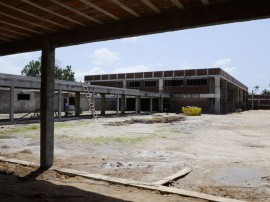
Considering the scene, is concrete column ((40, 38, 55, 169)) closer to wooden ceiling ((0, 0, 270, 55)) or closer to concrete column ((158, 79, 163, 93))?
wooden ceiling ((0, 0, 270, 55))

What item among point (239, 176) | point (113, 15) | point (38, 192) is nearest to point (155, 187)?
point (38, 192)

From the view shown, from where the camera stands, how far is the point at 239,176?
707 cm

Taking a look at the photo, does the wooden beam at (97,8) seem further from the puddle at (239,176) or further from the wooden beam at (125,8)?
the puddle at (239,176)

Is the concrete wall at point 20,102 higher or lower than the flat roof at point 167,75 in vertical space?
lower

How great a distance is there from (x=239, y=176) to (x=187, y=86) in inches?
1698

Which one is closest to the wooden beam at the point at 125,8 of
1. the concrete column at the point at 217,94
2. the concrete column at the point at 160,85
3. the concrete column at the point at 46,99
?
the concrete column at the point at 46,99

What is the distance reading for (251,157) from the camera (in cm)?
964

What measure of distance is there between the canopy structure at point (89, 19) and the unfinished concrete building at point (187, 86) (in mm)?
42449

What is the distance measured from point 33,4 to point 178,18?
243 centimetres

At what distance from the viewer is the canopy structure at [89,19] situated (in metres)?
4.54

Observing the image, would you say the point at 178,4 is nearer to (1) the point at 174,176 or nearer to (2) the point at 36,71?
(1) the point at 174,176

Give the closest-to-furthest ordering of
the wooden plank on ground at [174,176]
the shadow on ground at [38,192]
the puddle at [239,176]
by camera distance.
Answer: the shadow on ground at [38,192]
the wooden plank on ground at [174,176]
the puddle at [239,176]

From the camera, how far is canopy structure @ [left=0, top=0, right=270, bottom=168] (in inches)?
179

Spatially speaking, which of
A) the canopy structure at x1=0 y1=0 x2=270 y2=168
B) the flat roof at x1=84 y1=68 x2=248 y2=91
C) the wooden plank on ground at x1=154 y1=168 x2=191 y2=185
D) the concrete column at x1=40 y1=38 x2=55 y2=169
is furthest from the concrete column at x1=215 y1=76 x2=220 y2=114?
the canopy structure at x1=0 y1=0 x2=270 y2=168
